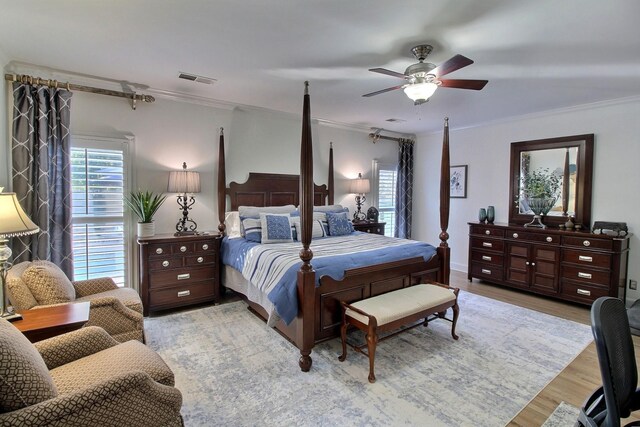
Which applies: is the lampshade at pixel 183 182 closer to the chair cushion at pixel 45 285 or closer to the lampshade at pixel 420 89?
the chair cushion at pixel 45 285

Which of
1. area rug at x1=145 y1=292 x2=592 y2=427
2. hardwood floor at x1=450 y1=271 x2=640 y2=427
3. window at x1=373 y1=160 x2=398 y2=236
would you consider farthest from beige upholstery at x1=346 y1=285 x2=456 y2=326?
window at x1=373 y1=160 x2=398 y2=236

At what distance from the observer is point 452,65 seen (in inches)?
96.1

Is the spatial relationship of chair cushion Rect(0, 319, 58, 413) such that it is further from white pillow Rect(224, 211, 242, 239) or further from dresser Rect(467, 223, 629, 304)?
dresser Rect(467, 223, 629, 304)

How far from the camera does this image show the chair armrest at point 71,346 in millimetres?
1706

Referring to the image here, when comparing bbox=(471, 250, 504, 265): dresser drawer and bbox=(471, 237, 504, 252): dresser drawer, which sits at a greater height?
bbox=(471, 237, 504, 252): dresser drawer

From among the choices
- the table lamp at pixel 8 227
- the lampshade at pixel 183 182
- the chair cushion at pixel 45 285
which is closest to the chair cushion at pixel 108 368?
the table lamp at pixel 8 227

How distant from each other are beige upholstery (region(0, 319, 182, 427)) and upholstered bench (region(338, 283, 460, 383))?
1.45 m

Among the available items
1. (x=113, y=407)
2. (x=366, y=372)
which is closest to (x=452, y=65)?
(x=366, y=372)

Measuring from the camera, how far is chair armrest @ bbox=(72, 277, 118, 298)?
2816mm

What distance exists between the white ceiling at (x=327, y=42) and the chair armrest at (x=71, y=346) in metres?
2.11

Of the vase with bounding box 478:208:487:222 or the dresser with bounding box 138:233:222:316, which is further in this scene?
the vase with bounding box 478:208:487:222

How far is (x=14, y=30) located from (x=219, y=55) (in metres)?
1.53

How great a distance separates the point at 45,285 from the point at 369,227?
14.3 ft

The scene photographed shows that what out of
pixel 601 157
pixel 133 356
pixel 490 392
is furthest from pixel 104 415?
pixel 601 157
